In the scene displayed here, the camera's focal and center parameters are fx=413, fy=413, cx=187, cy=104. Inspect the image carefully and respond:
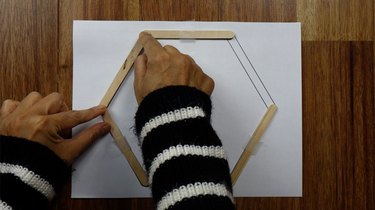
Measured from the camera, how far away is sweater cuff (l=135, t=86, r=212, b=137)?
44cm

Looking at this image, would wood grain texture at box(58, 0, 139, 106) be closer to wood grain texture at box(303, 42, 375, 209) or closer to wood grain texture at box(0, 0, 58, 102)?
wood grain texture at box(0, 0, 58, 102)

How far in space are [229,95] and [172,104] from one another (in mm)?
109

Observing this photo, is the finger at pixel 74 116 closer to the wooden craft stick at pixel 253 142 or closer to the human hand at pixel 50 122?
the human hand at pixel 50 122

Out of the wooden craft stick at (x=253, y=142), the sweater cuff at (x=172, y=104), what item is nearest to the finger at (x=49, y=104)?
the sweater cuff at (x=172, y=104)

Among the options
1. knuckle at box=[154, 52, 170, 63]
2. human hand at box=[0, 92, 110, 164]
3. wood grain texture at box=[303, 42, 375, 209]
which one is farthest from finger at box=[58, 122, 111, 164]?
wood grain texture at box=[303, 42, 375, 209]

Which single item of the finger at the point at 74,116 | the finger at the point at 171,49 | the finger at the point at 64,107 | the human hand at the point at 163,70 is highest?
the finger at the point at 171,49

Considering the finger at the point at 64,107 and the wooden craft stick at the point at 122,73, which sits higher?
the wooden craft stick at the point at 122,73

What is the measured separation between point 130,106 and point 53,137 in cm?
10

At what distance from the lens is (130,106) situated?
20.4 inches

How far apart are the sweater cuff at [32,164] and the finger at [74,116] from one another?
0.12 ft

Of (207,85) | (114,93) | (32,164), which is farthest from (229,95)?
(32,164)

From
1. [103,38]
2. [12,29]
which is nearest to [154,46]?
[103,38]

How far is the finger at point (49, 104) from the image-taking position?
48 centimetres

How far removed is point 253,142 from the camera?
20.7 inches
